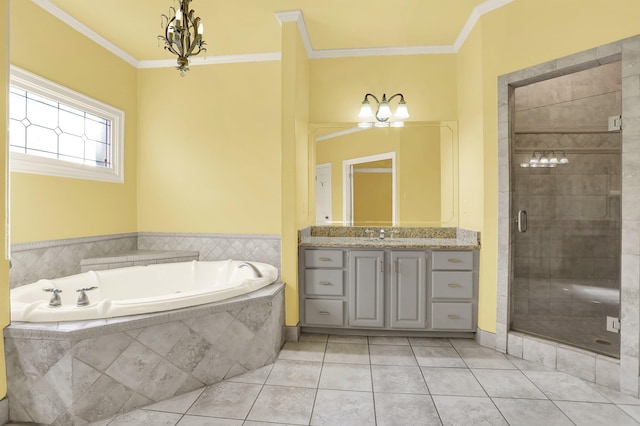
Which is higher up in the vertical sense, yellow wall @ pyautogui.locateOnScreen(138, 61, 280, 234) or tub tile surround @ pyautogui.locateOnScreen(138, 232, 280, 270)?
yellow wall @ pyautogui.locateOnScreen(138, 61, 280, 234)

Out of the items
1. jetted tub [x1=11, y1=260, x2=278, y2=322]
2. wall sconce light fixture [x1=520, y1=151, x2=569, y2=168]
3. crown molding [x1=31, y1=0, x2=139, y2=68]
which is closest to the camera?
jetted tub [x1=11, y1=260, x2=278, y2=322]

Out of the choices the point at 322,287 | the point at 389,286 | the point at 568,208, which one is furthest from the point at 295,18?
the point at 568,208

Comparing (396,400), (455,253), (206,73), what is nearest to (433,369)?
(396,400)

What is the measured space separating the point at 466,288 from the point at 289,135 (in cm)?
195

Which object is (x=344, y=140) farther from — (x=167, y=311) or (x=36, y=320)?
(x=36, y=320)

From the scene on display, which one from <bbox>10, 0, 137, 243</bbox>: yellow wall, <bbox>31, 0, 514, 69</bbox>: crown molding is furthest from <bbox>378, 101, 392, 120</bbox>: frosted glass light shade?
<bbox>10, 0, 137, 243</bbox>: yellow wall

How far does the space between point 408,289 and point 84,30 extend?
3567 millimetres

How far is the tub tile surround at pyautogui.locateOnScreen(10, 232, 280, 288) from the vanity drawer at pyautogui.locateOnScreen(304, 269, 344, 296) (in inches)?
21.4

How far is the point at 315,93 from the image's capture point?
3.40 metres

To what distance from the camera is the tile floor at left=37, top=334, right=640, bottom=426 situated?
5.77 ft

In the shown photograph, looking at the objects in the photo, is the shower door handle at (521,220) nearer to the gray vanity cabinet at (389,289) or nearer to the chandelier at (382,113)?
the gray vanity cabinet at (389,289)

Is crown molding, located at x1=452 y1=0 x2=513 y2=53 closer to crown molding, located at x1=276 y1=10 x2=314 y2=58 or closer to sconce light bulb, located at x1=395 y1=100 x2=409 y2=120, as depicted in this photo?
sconce light bulb, located at x1=395 y1=100 x2=409 y2=120

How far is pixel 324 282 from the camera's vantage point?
287cm

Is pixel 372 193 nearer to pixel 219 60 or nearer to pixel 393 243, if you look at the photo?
pixel 393 243
